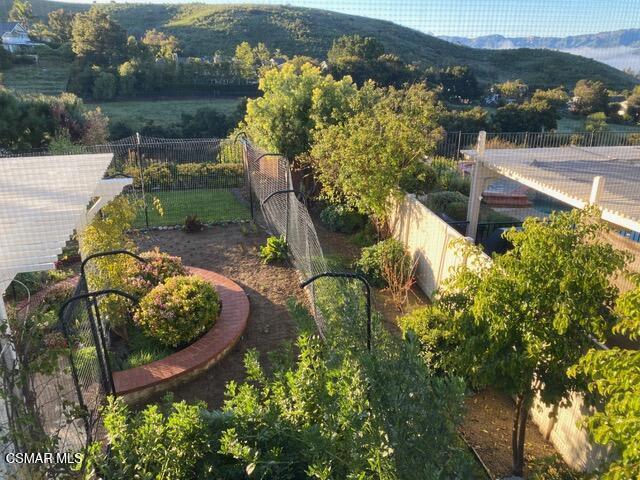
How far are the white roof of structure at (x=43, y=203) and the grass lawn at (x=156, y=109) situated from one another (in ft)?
54.8

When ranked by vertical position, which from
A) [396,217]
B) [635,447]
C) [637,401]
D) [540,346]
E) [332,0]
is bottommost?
[396,217]

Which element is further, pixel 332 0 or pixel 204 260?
pixel 204 260

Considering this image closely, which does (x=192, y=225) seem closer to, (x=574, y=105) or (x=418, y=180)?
(x=418, y=180)

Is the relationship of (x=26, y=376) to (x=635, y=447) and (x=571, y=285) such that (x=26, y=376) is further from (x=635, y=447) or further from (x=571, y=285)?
(x=571, y=285)

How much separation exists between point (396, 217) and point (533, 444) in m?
4.16

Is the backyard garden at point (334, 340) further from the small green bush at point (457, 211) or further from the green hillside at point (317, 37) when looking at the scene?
the green hillside at point (317, 37)

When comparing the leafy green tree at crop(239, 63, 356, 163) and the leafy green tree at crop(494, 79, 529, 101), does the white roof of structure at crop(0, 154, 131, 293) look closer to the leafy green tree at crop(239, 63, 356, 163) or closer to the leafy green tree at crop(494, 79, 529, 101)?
the leafy green tree at crop(239, 63, 356, 163)

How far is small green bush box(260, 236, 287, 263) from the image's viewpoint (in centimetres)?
721

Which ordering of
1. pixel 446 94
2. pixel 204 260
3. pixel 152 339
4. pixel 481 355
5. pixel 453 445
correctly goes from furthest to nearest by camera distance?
pixel 446 94 < pixel 204 260 < pixel 152 339 < pixel 481 355 < pixel 453 445

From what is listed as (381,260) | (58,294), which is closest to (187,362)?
(58,294)

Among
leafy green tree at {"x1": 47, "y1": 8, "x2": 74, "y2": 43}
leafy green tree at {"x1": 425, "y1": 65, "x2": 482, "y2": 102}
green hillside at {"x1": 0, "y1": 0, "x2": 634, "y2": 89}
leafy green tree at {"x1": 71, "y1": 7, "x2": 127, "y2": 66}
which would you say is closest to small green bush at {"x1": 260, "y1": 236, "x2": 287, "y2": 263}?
leafy green tree at {"x1": 425, "y1": 65, "x2": 482, "y2": 102}

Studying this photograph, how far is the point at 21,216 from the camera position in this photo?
379 cm

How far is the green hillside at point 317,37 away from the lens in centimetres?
2667

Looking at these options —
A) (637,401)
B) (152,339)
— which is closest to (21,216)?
(152,339)
